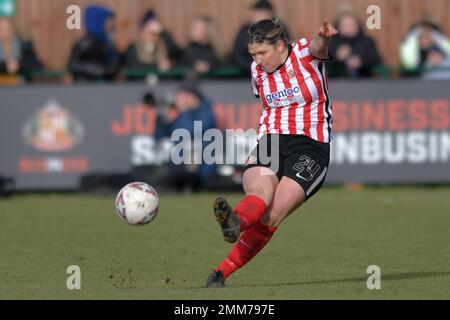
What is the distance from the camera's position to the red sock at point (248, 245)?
8.86 m

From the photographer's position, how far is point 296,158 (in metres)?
8.87

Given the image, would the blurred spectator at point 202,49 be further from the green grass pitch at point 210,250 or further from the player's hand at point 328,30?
the player's hand at point 328,30

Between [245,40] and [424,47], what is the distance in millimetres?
2757

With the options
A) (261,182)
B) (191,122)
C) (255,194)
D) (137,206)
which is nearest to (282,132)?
(261,182)

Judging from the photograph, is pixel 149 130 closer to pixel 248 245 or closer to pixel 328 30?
pixel 248 245

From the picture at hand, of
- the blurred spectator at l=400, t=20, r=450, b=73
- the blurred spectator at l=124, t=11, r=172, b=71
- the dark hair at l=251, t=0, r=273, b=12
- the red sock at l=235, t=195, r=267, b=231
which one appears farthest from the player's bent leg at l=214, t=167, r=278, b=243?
the blurred spectator at l=400, t=20, r=450, b=73

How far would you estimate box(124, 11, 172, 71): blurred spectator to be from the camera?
18.3m

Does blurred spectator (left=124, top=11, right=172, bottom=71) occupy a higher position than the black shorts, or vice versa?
blurred spectator (left=124, top=11, right=172, bottom=71)

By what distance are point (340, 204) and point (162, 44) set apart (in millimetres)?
4227

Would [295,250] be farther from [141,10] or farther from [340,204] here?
[141,10]

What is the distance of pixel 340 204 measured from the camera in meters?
16.0

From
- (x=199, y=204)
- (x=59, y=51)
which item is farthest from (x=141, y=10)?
(x=199, y=204)

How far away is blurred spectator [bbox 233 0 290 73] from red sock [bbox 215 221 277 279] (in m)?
8.95

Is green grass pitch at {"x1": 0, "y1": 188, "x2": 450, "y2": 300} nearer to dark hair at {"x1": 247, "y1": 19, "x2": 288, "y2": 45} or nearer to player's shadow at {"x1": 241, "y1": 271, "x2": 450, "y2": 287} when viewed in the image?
player's shadow at {"x1": 241, "y1": 271, "x2": 450, "y2": 287}
